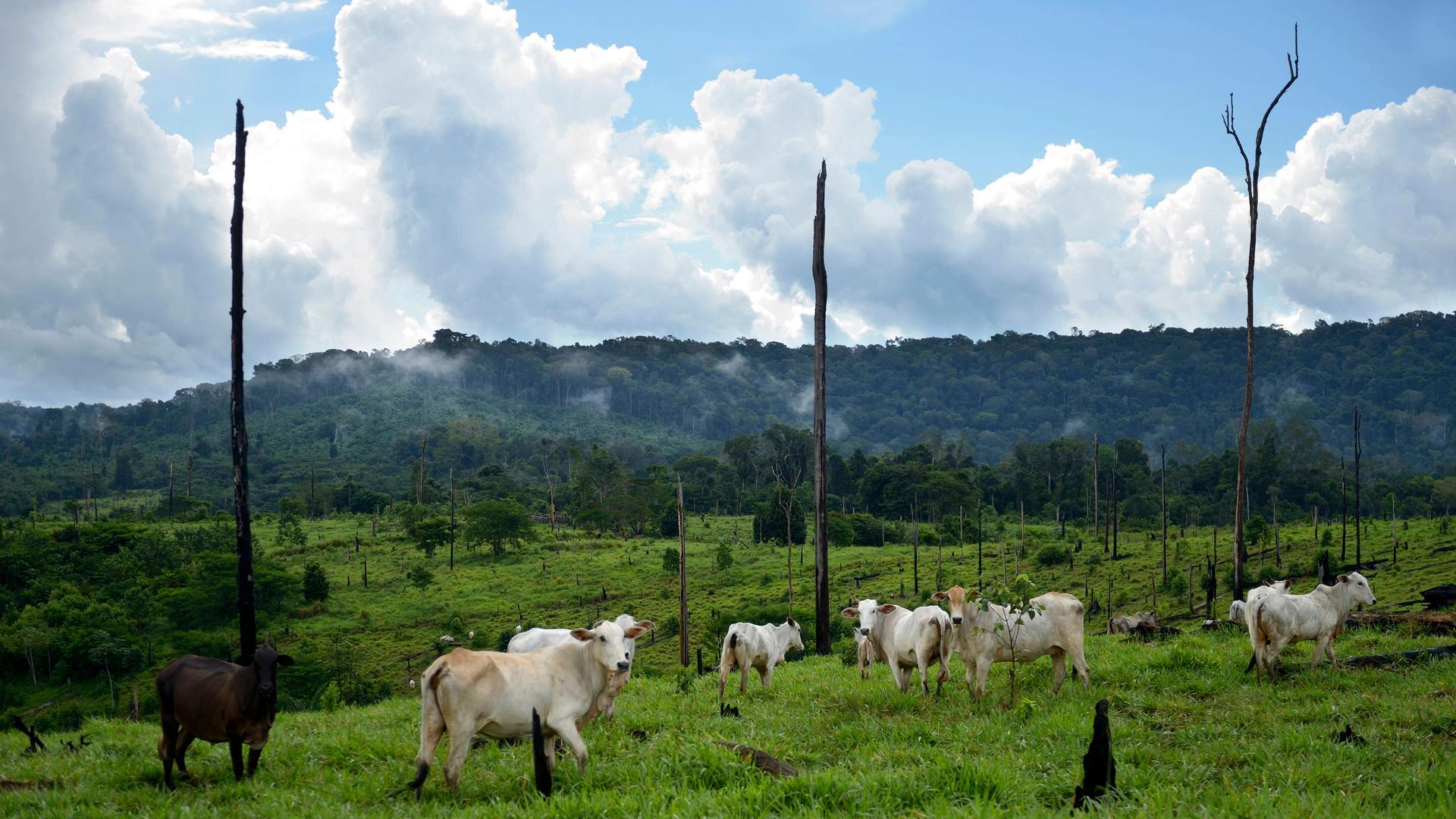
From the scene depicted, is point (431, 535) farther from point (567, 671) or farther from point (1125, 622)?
point (567, 671)

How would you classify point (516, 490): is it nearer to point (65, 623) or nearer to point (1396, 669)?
point (65, 623)

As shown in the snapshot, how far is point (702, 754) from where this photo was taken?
785 centimetres

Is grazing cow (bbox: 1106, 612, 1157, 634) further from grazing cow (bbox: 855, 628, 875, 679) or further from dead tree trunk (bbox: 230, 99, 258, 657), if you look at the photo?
dead tree trunk (bbox: 230, 99, 258, 657)

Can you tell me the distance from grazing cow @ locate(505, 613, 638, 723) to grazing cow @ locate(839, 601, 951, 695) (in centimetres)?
379

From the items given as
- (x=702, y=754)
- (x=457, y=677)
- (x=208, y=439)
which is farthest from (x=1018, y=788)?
(x=208, y=439)

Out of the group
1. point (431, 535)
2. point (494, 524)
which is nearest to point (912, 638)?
point (494, 524)

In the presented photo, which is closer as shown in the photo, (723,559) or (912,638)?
(912,638)

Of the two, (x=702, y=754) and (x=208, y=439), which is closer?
(x=702, y=754)

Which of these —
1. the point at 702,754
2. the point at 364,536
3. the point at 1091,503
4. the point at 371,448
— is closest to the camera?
the point at 702,754

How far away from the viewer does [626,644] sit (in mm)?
9711

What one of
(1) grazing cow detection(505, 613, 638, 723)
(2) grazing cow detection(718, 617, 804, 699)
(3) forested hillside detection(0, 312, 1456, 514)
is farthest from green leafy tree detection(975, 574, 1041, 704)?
(3) forested hillside detection(0, 312, 1456, 514)

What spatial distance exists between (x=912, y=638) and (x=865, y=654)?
3.02 m

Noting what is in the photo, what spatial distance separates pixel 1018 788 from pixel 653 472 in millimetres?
88841

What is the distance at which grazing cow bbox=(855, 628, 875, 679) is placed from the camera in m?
14.6
